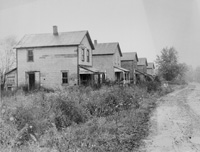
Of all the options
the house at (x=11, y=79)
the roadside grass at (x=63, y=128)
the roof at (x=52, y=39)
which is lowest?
the roadside grass at (x=63, y=128)

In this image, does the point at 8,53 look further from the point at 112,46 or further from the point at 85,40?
the point at 112,46

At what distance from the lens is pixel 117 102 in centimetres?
950

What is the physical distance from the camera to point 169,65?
4431 centimetres

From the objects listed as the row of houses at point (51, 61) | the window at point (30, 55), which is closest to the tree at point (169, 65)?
the row of houses at point (51, 61)

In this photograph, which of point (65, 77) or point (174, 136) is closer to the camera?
point (174, 136)

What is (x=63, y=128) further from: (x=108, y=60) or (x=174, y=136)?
(x=108, y=60)

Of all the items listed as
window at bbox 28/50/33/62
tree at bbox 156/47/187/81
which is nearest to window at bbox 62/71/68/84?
window at bbox 28/50/33/62

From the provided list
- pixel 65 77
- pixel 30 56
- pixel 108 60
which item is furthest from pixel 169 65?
pixel 30 56

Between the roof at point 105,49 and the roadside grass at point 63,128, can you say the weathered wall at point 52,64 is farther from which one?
the roadside grass at point 63,128

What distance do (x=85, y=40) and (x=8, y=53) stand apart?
472 inches

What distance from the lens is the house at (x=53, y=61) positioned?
66.1 ft

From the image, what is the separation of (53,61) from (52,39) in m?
2.71

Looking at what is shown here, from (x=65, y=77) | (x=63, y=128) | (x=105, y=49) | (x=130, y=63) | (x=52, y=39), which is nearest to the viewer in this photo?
(x=63, y=128)

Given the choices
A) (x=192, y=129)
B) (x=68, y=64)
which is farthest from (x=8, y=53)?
(x=192, y=129)
